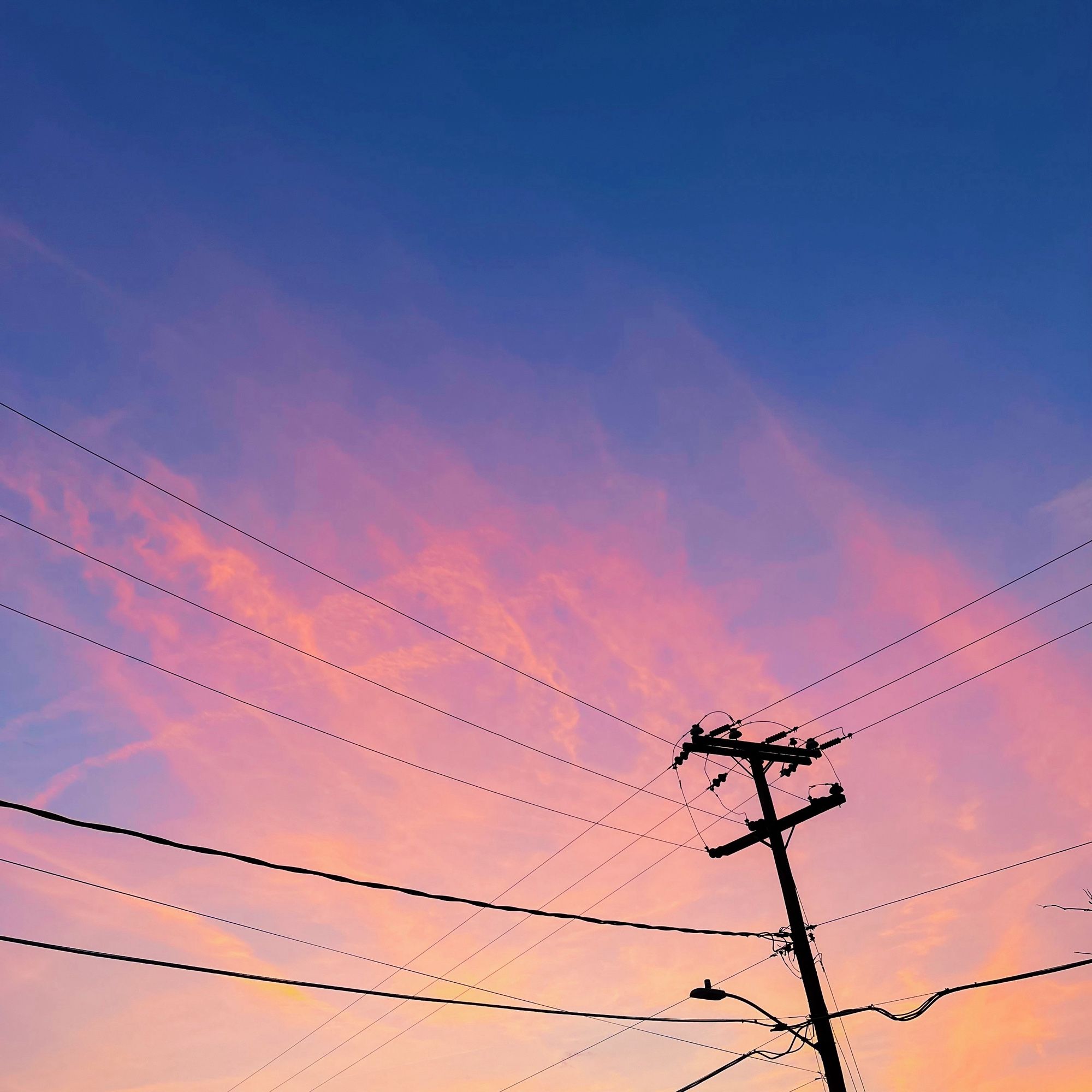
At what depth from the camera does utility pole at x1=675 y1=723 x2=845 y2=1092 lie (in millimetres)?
17594

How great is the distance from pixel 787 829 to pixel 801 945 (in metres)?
2.59

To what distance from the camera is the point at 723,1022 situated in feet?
71.7

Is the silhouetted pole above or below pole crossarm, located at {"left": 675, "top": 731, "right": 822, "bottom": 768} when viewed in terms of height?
below

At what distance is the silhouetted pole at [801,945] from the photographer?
1742 cm

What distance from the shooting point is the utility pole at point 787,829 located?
1759cm

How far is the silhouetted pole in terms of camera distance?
686 inches

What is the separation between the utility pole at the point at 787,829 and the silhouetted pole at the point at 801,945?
0.01 metres

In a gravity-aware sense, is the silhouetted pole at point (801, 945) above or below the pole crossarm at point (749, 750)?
below

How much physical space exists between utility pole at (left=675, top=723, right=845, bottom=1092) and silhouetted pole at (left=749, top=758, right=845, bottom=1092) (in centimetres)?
1

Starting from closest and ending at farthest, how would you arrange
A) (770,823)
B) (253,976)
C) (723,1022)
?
(253,976) → (770,823) → (723,1022)

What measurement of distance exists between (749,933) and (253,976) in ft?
39.5

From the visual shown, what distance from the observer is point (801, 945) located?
1880 cm

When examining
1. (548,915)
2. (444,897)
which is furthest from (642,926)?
(444,897)

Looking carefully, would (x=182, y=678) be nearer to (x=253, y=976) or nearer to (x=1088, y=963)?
(x=253, y=976)
